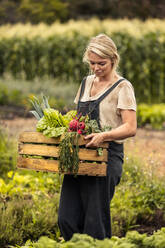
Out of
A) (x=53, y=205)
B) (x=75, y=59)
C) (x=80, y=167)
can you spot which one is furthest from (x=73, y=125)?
(x=75, y=59)

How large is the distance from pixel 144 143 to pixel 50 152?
15.4 feet

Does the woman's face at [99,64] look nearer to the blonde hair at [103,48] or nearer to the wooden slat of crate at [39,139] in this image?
the blonde hair at [103,48]

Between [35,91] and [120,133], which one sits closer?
[120,133]

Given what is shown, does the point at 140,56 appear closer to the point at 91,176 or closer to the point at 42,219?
the point at 42,219

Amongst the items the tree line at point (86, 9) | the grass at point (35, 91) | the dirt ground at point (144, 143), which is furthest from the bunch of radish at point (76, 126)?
the tree line at point (86, 9)

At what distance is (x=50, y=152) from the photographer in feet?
10.3

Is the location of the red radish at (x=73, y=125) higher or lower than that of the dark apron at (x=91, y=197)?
higher

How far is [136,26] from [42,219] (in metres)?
9.82

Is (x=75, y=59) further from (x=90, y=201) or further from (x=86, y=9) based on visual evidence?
(x=86, y=9)

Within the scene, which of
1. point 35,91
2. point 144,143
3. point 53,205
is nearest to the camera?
point 53,205

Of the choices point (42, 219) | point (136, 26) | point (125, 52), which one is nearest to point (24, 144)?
point (42, 219)

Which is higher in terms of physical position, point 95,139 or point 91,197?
point 95,139

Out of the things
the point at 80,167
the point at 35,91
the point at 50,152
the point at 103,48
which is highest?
the point at 35,91

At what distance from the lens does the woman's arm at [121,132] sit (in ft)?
9.98
